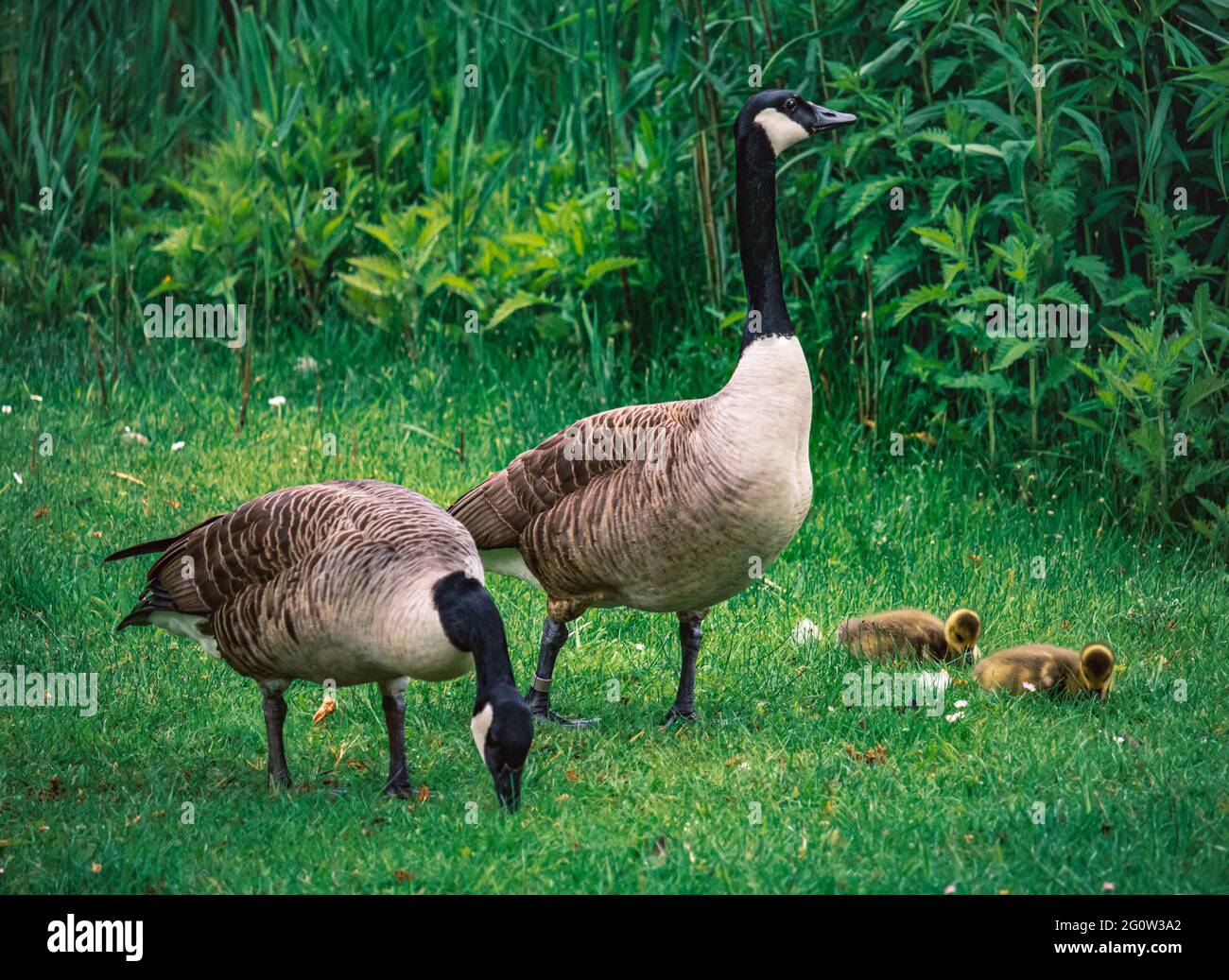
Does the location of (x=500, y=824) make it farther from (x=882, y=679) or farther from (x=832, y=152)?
(x=832, y=152)

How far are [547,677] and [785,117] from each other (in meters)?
2.56

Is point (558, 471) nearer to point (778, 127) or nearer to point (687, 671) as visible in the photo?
point (687, 671)

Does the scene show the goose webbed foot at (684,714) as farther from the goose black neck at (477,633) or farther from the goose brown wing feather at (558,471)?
the goose black neck at (477,633)

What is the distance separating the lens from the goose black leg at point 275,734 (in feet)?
18.7

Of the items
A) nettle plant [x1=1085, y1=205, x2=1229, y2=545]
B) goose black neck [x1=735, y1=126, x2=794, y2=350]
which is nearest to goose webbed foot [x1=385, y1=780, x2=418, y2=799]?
goose black neck [x1=735, y1=126, x2=794, y2=350]

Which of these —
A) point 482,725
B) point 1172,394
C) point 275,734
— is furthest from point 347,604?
point 1172,394

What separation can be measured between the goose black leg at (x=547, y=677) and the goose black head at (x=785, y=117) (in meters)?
2.24

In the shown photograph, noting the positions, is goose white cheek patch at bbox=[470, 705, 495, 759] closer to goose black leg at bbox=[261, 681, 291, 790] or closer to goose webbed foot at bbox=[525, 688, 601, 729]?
goose black leg at bbox=[261, 681, 291, 790]

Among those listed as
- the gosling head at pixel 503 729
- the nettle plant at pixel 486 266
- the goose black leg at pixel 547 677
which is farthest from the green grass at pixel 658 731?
the nettle plant at pixel 486 266

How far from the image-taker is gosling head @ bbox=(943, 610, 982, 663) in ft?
21.9

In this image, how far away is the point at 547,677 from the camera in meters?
6.47

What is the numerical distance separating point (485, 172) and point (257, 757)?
6.23 meters
